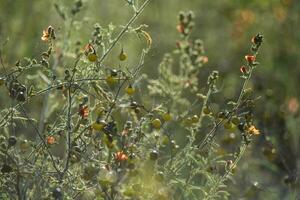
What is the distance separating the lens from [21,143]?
136 inches

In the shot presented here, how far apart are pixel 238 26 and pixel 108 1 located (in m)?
1.64

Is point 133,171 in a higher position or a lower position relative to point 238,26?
lower

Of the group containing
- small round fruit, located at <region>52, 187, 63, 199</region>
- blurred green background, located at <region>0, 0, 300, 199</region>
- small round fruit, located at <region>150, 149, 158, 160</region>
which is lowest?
small round fruit, located at <region>52, 187, 63, 199</region>

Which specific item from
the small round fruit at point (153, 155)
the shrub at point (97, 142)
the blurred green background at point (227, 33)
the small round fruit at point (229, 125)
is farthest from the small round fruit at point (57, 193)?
the blurred green background at point (227, 33)

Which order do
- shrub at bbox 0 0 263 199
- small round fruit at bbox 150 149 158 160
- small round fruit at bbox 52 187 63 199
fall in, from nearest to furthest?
→ small round fruit at bbox 52 187 63 199, shrub at bbox 0 0 263 199, small round fruit at bbox 150 149 158 160

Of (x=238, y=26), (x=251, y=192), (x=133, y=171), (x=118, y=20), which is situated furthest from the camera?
(x=238, y=26)

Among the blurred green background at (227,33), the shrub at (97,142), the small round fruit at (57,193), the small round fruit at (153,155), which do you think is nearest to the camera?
the small round fruit at (57,193)

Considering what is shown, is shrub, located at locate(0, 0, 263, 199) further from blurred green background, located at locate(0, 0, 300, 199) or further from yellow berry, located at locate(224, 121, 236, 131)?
blurred green background, located at locate(0, 0, 300, 199)

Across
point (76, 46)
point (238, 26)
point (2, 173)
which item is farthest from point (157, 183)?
point (238, 26)

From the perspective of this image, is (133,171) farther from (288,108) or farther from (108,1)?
(108,1)

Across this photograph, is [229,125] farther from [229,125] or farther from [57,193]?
[57,193]

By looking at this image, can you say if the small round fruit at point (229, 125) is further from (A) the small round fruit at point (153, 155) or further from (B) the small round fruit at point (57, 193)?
(B) the small round fruit at point (57, 193)

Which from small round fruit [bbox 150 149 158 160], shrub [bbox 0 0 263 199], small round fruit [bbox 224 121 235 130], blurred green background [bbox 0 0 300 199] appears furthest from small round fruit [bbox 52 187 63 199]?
blurred green background [bbox 0 0 300 199]

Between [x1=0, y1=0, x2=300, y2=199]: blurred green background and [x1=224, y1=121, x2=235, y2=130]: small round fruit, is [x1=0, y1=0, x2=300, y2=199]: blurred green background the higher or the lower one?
the higher one
